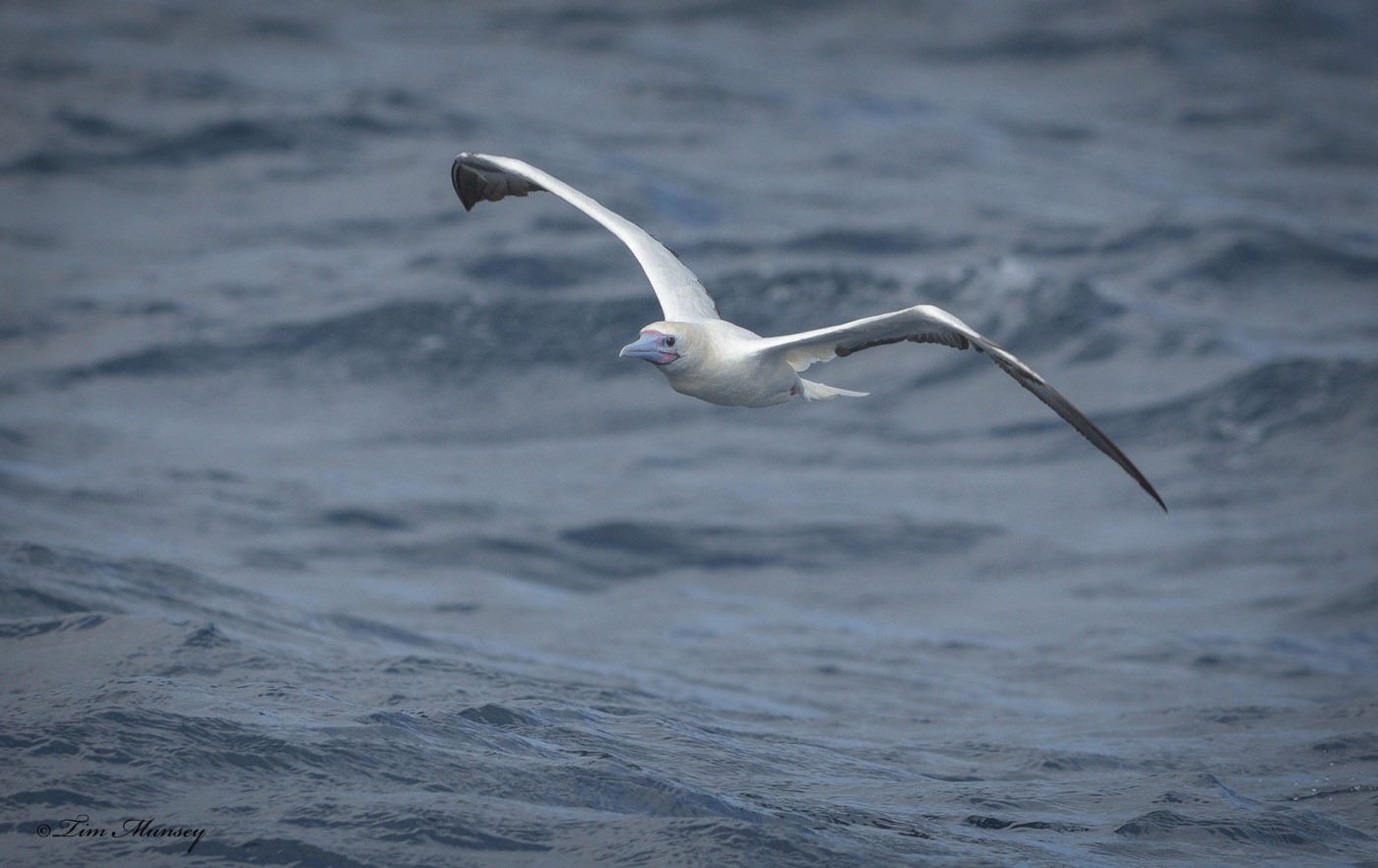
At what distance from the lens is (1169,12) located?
33.1 m

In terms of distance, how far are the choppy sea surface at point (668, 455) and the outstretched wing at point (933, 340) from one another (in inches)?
80.8

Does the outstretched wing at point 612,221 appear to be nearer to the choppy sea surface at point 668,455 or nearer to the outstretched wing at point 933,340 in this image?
the outstretched wing at point 933,340

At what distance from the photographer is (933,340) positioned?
27.8ft

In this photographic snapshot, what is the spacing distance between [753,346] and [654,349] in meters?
0.53

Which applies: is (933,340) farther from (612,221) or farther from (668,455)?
(668,455)

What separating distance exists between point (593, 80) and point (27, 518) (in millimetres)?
17176

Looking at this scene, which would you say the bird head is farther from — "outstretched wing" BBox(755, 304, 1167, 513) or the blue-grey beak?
"outstretched wing" BBox(755, 304, 1167, 513)

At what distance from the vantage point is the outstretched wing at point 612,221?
9562 mm

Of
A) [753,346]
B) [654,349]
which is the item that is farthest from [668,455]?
[654,349]

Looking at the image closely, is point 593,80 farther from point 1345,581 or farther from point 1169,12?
point 1345,581

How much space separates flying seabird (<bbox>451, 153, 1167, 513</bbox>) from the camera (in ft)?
26.1

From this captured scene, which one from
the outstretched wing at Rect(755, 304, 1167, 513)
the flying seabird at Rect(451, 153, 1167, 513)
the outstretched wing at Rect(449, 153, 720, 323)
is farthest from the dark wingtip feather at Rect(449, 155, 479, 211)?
the outstretched wing at Rect(755, 304, 1167, 513)

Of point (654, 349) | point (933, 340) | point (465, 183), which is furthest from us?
point (465, 183)

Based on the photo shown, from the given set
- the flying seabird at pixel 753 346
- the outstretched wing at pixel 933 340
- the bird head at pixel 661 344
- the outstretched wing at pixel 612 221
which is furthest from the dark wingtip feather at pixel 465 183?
the outstretched wing at pixel 933 340
